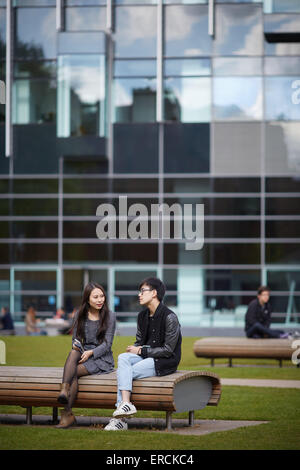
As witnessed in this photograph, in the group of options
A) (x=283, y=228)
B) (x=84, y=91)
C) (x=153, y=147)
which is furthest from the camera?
(x=153, y=147)

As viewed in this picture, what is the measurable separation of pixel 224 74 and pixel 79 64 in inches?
211

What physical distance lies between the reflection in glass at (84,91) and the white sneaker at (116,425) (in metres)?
26.0

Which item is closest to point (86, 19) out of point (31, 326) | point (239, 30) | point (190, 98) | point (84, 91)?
point (84, 91)

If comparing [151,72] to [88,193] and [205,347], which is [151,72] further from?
[205,347]

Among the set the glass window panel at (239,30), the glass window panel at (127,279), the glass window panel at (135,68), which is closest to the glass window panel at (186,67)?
the glass window panel at (135,68)

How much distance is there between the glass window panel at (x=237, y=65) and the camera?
3553 cm

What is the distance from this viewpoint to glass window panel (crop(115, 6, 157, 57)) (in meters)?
35.9

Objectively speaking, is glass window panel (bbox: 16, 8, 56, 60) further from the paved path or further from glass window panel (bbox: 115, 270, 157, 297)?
the paved path

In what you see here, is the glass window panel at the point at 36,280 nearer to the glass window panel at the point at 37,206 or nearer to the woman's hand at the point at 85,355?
the glass window panel at the point at 37,206

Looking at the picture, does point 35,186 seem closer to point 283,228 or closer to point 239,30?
point 283,228

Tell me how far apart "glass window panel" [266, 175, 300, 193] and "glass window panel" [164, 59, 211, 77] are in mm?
4709

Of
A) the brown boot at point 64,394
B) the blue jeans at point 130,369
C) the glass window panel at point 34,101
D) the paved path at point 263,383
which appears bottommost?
the paved path at point 263,383

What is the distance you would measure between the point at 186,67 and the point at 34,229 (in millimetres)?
8266

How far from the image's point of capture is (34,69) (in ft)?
119
